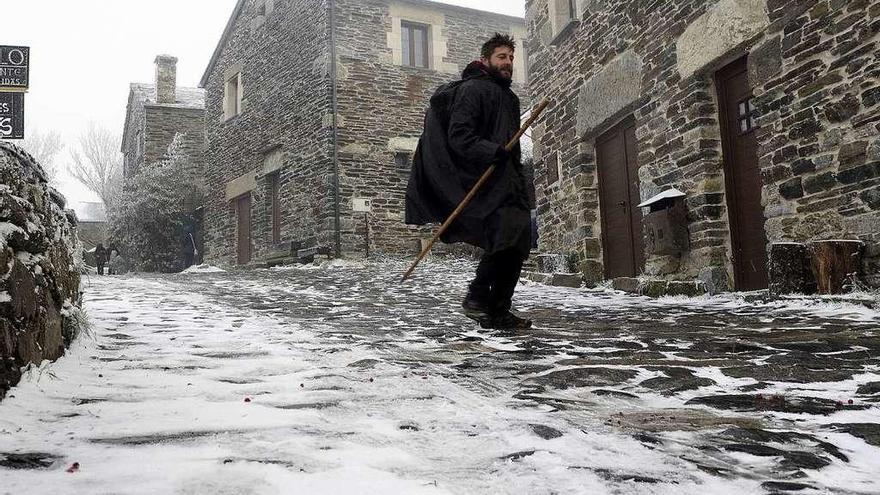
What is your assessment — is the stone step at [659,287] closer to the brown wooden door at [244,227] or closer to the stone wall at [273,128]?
the stone wall at [273,128]

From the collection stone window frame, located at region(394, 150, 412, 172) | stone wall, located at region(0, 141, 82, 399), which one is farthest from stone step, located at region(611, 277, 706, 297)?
stone window frame, located at region(394, 150, 412, 172)

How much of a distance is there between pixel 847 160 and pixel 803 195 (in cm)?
45

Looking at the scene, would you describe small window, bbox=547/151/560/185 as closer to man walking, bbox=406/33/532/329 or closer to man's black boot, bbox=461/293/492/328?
man walking, bbox=406/33/532/329

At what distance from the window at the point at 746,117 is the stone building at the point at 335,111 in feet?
28.4

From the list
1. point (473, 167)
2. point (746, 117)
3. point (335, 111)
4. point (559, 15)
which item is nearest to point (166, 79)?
point (335, 111)

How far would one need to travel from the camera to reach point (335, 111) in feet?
43.5

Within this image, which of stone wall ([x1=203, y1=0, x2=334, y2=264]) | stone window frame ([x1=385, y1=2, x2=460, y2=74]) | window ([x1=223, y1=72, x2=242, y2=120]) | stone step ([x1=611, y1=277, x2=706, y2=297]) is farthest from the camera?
window ([x1=223, y1=72, x2=242, y2=120])

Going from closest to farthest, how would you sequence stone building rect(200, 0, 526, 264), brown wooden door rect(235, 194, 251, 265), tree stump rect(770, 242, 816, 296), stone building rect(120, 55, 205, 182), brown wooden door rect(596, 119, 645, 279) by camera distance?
→ 1. tree stump rect(770, 242, 816, 296)
2. brown wooden door rect(596, 119, 645, 279)
3. stone building rect(200, 0, 526, 264)
4. brown wooden door rect(235, 194, 251, 265)
5. stone building rect(120, 55, 205, 182)

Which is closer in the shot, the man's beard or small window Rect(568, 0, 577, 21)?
the man's beard

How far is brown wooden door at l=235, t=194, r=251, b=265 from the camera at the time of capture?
1588 centimetres

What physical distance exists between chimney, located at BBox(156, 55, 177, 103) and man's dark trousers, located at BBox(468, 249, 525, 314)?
20790 millimetres

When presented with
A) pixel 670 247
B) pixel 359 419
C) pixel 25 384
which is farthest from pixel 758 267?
pixel 25 384

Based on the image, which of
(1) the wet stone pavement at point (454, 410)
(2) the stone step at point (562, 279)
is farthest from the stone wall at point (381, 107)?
(1) the wet stone pavement at point (454, 410)

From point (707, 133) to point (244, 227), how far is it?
12715 mm
